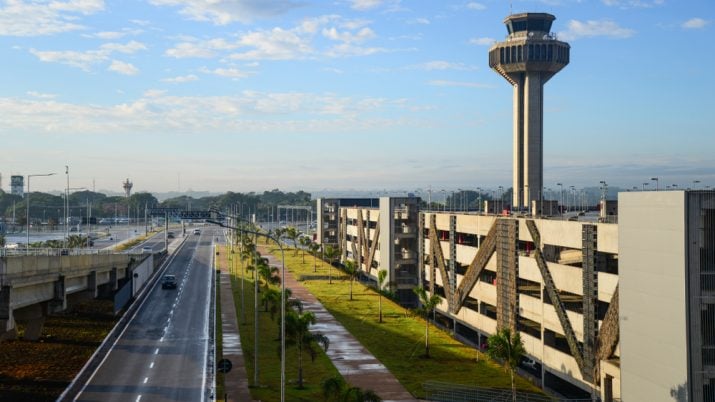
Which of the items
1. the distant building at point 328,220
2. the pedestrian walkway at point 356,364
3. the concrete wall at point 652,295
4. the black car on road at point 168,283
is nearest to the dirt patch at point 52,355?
the pedestrian walkway at point 356,364

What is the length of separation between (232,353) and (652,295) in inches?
1357

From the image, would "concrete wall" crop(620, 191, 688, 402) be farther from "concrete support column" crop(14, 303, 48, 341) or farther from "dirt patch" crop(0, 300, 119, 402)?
"concrete support column" crop(14, 303, 48, 341)

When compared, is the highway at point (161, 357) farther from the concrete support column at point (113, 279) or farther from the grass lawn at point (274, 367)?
the concrete support column at point (113, 279)

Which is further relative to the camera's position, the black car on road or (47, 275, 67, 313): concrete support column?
the black car on road

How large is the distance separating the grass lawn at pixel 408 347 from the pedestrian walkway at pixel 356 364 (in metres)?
0.75

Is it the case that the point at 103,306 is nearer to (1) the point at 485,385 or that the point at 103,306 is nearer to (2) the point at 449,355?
(2) the point at 449,355

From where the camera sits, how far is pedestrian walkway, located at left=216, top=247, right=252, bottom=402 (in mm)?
47281

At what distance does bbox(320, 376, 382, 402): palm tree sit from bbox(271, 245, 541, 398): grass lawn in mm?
9939

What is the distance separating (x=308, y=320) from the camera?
51281mm

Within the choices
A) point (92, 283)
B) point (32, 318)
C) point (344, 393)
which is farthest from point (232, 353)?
point (344, 393)

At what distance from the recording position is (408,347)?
63719 mm

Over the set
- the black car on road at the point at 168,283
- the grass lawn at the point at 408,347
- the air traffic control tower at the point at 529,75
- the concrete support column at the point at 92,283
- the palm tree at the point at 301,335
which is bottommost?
the grass lawn at the point at 408,347

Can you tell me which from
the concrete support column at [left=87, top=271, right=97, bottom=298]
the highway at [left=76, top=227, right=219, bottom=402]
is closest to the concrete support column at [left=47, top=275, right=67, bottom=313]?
the highway at [left=76, top=227, right=219, bottom=402]

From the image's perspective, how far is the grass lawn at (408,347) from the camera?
52.8 metres
